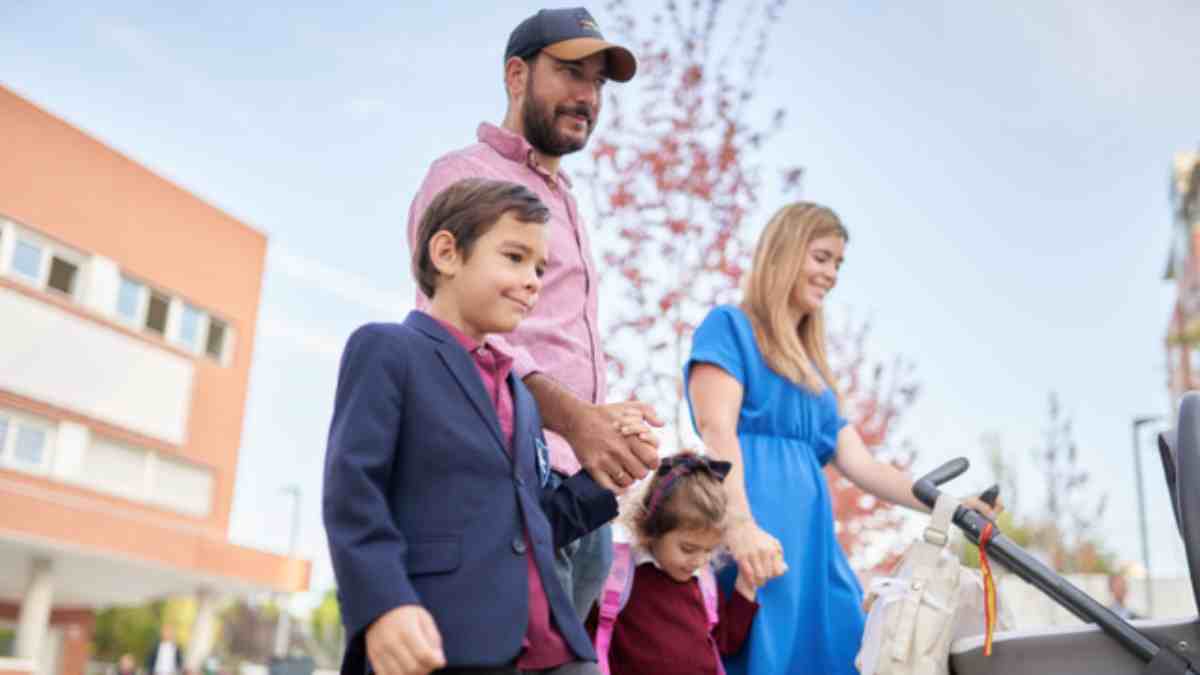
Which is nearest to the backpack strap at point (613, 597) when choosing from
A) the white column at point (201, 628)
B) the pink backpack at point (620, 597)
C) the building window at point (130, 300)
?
the pink backpack at point (620, 597)

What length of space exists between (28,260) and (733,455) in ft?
74.6

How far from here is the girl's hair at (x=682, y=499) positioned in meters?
3.48

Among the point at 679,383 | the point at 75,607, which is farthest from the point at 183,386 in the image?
the point at 679,383

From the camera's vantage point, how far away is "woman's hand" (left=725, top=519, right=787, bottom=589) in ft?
10.9

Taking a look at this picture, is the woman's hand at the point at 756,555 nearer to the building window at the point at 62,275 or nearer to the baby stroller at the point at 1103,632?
the baby stroller at the point at 1103,632

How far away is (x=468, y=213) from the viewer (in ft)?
7.69

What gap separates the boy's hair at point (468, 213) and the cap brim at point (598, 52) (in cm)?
64

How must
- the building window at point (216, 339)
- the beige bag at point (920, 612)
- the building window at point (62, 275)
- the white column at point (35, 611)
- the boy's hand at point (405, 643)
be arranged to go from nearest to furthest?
1. the boy's hand at point (405, 643)
2. the beige bag at point (920, 612)
3. the building window at point (62, 275)
4. the white column at point (35, 611)
5. the building window at point (216, 339)

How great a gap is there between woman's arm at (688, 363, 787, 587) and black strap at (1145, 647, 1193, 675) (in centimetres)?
95

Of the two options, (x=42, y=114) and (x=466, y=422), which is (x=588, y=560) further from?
(x=42, y=114)

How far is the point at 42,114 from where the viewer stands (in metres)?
23.3

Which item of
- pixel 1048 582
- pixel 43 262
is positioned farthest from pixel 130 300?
pixel 1048 582

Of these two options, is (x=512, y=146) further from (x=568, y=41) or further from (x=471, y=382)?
(x=471, y=382)

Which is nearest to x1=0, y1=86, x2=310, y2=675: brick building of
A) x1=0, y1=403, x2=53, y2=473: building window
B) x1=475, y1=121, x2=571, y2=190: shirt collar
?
x1=0, y1=403, x2=53, y2=473: building window
